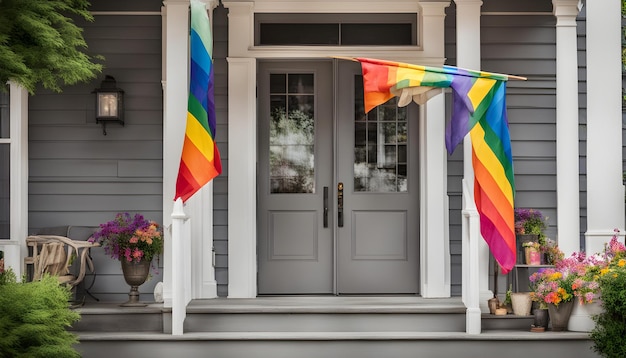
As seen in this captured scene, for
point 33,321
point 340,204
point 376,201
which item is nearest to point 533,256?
point 376,201

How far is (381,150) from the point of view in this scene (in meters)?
7.77

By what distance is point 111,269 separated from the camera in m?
7.83

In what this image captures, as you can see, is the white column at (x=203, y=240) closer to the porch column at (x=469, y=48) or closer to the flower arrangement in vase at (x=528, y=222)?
the porch column at (x=469, y=48)

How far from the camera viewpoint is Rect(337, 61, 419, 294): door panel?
774 cm

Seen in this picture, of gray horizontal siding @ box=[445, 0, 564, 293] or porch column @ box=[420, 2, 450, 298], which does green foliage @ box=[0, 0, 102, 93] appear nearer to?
porch column @ box=[420, 2, 450, 298]

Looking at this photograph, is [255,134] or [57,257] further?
[255,134]

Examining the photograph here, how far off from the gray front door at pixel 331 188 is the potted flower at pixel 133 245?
1.05m

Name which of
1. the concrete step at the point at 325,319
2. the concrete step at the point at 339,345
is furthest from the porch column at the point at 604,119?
the concrete step at the point at 325,319

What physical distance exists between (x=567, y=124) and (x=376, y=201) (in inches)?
66.7

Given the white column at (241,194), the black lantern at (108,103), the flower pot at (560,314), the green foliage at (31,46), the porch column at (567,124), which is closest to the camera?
the green foliage at (31,46)

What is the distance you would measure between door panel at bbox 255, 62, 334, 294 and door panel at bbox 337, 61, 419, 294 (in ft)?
0.43

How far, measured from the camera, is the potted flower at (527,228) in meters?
7.39

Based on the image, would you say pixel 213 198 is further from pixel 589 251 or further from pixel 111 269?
pixel 589 251

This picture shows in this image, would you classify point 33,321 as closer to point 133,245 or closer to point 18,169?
point 133,245
